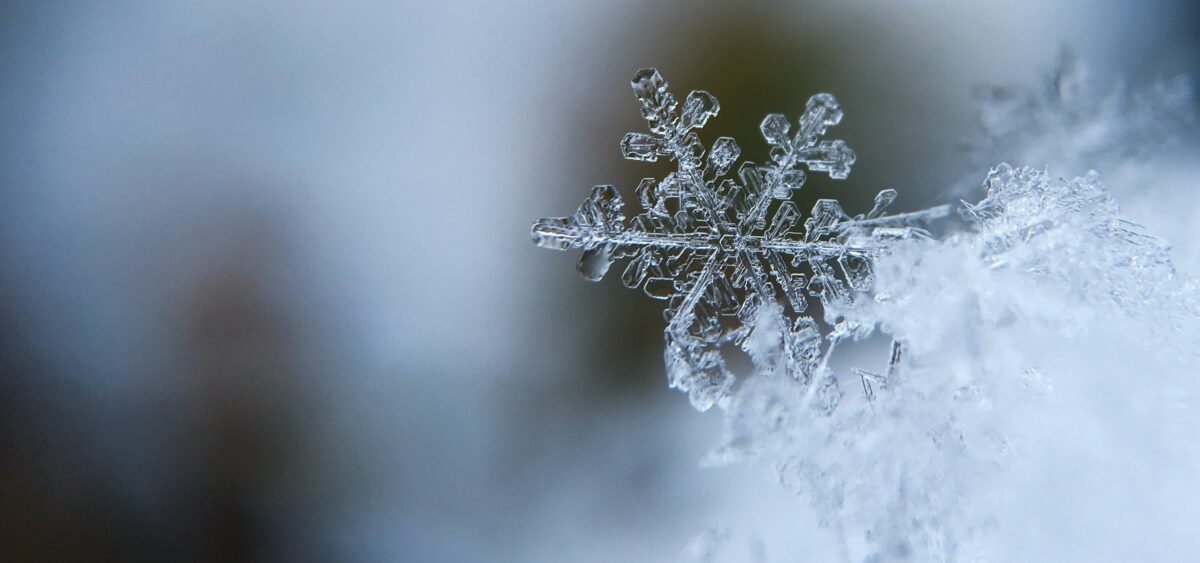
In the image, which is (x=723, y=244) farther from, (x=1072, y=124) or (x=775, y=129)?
(x=1072, y=124)

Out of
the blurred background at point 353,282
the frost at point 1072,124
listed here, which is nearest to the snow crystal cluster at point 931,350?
the blurred background at point 353,282

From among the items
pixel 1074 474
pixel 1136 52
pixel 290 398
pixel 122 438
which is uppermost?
pixel 1136 52

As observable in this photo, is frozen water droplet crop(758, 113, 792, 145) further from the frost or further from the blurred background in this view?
the frost

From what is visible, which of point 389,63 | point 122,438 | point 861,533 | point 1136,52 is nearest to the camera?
point 861,533

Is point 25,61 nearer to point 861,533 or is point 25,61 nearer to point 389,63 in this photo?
point 389,63

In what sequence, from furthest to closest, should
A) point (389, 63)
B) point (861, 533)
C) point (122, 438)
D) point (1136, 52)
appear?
point (1136, 52) < point (389, 63) < point (122, 438) < point (861, 533)

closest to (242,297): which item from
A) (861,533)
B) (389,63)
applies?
(389,63)

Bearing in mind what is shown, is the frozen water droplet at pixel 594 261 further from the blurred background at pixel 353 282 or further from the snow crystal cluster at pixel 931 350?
the blurred background at pixel 353 282

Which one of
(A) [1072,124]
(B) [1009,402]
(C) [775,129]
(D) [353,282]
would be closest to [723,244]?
(C) [775,129]
